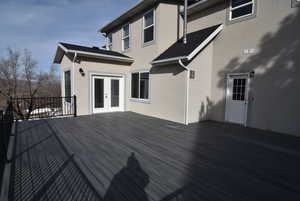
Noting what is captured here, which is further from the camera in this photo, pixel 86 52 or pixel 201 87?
pixel 86 52

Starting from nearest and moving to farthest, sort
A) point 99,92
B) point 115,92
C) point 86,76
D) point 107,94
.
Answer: point 86,76 → point 99,92 → point 107,94 → point 115,92

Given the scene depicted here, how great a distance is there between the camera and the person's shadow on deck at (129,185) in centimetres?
223

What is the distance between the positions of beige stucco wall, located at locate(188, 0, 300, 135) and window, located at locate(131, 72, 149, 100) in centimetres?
384

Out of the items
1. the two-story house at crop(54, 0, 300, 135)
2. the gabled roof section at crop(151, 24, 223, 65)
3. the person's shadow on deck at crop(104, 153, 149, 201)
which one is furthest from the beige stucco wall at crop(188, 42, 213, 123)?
the person's shadow on deck at crop(104, 153, 149, 201)

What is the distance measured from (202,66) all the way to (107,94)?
17.5 feet

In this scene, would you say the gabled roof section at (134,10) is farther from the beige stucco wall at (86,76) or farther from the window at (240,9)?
the beige stucco wall at (86,76)

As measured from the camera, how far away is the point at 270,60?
566cm

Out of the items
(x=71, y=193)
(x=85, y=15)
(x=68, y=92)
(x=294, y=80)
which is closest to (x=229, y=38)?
(x=294, y=80)

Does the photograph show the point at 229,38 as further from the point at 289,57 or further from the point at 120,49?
the point at 120,49

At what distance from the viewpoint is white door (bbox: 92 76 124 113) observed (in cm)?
873

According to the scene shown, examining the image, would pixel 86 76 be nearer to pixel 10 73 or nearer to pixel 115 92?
pixel 115 92

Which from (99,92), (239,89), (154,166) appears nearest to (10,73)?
(99,92)

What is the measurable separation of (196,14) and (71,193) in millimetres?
9065

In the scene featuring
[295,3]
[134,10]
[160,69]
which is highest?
[134,10]
